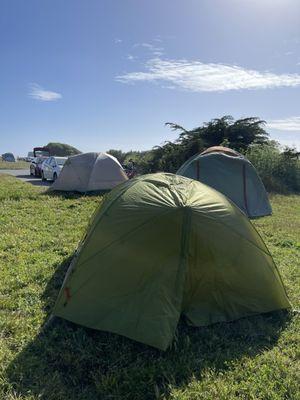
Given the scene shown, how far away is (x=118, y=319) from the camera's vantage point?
3555mm

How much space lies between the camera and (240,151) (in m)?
18.9

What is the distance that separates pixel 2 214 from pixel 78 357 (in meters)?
6.64

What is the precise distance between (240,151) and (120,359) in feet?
54.9

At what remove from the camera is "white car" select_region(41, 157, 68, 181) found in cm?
1767

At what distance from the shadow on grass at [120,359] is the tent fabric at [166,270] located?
17cm

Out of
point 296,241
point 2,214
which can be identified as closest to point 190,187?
point 296,241

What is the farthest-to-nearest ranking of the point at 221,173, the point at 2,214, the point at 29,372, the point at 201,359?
1. the point at 221,173
2. the point at 2,214
3. the point at 201,359
4. the point at 29,372

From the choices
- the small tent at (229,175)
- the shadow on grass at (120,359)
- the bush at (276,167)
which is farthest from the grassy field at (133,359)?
the bush at (276,167)

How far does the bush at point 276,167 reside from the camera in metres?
17.2

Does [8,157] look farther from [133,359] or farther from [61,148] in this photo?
[133,359]

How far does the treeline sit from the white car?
461cm

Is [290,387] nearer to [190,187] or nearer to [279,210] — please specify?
[190,187]

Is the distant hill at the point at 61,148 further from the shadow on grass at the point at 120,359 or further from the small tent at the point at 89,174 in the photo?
the shadow on grass at the point at 120,359

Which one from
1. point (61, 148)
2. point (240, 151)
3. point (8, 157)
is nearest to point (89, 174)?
point (240, 151)
